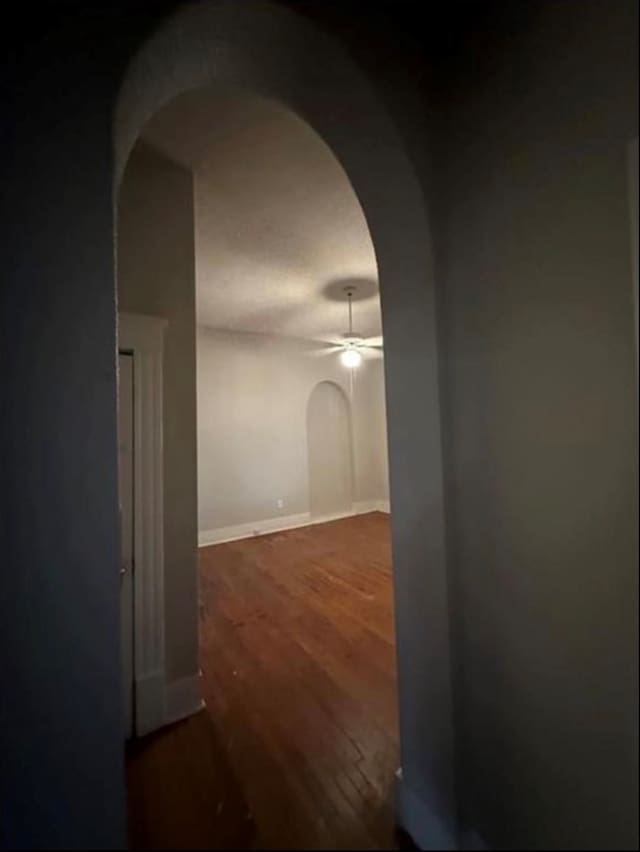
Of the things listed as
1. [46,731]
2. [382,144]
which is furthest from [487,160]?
[46,731]

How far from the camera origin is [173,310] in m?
1.68

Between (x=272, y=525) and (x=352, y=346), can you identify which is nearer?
(x=352, y=346)

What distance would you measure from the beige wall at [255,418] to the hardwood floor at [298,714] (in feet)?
5.66

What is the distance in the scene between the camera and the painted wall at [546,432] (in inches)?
21.5

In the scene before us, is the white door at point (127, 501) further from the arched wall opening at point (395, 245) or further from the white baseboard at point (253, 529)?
the white baseboard at point (253, 529)

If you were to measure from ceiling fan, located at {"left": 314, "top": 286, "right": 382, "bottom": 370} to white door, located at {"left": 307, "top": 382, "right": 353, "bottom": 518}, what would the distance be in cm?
76

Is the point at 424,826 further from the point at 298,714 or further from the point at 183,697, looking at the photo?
the point at 183,697

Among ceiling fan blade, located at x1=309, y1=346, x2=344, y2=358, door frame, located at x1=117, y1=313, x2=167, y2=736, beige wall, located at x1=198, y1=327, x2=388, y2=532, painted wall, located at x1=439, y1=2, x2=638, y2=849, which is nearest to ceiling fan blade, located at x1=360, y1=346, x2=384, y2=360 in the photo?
beige wall, located at x1=198, y1=327, x2=388, y2=532

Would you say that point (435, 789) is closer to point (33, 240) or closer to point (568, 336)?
point (568, 336)

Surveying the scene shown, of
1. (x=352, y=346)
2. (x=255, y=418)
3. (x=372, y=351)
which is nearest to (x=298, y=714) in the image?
(x=352, y=346)

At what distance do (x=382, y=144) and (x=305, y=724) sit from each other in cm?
139

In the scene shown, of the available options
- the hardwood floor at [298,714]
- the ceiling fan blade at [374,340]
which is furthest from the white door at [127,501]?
the ceiling fan blade at [374,340]

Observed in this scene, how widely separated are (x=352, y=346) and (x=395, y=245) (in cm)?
329

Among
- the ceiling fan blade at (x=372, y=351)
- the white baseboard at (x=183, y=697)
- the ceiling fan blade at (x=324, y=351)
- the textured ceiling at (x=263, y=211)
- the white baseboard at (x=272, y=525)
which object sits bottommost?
the white baseboard at (x=272, y=525)
